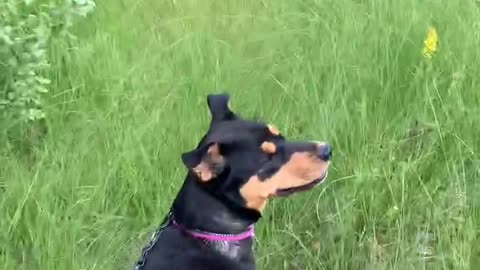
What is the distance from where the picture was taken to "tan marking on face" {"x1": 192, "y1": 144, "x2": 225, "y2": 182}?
2.65 m

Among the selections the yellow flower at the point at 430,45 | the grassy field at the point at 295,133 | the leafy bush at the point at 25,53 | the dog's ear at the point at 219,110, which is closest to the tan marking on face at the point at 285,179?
the dog's ear at the point at 219,110

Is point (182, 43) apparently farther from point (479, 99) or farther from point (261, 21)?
point (479, 99)

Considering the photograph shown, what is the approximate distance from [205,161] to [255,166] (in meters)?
0.20

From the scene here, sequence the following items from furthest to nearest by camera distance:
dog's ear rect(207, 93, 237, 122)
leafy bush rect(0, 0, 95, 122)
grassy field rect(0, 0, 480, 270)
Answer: leafy bush rect(0, 0, 95, 122)
grassy field rect(0, 0, 480, 270)
dog's ear rect(207, 93, 237, 122)

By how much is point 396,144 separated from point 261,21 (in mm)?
1284

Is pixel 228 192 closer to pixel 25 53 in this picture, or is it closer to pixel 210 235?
pixel 210 235

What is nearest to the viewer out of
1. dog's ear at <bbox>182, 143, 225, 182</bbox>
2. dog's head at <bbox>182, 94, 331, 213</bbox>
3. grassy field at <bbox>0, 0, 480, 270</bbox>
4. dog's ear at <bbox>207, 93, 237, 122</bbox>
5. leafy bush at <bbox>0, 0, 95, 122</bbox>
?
A: dog's ear at <bbox>182, 143, 225, 182</bbox>

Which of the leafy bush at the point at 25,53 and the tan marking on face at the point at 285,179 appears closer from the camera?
the tan marking on face at the point at 285,179

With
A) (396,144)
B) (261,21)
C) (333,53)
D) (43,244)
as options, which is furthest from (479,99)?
(43,244)

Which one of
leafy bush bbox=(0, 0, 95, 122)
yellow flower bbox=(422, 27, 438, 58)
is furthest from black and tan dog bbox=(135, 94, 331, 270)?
leafy bush bbox=(0, 0, 95, 122)

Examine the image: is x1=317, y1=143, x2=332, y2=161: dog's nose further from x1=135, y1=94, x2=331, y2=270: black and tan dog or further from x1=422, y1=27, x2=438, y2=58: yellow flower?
x1=422, y1=27, x2=438, y2=58: yellow flower

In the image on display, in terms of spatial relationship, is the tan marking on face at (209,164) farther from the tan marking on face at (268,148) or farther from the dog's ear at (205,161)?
the tan marking on face at (268,148)

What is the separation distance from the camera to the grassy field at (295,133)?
10.8 ft

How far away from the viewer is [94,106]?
4.00 m
